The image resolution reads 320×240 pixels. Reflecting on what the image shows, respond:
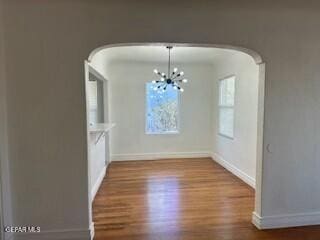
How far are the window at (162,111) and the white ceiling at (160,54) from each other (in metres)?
1.00

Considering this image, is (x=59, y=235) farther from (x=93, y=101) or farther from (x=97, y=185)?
(x=93, y=101)

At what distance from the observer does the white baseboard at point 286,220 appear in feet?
10.7

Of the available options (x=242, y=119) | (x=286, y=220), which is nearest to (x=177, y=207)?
(x=286, y=220)

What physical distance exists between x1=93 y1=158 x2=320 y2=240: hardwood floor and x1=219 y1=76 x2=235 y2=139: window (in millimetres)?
994

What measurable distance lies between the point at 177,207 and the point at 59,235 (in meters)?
1.68

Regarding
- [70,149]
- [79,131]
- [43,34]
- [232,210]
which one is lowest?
[232,210]

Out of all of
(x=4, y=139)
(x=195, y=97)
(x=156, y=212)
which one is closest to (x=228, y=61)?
(x=195, y=97)

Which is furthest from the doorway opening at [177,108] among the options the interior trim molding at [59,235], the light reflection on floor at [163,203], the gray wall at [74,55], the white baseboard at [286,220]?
the interior trim molding at [59,235]

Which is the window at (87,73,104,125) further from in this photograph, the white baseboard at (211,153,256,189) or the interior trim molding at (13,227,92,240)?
the interior trim molding at (13,227,92,240)

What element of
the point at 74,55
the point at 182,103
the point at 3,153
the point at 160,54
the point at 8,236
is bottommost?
the point at 8,236

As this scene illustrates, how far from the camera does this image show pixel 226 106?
20.7 feet

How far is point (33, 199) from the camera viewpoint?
2.88 m

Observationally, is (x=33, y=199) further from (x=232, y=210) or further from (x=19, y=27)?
(x=232, y=210)

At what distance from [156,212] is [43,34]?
270 cm
